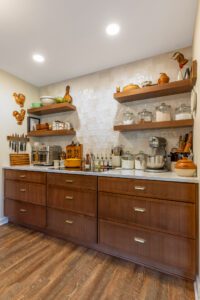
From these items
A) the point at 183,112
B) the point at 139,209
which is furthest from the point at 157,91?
the point at 139,209

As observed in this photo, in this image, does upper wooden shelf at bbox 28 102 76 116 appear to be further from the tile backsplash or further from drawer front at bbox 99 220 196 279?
drawer front at bbox 99 220 196 279

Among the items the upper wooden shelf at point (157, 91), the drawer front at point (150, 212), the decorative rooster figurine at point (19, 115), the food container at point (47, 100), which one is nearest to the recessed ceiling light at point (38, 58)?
the food container at point (47, 100)

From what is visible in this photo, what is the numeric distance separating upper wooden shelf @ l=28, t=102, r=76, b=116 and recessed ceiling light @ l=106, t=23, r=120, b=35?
46.4 inches

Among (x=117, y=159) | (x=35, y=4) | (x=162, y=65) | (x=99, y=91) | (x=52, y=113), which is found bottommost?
(x=117, y=159)

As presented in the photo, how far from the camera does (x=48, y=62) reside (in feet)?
7.73

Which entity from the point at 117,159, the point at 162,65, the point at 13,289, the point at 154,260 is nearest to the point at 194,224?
the point at 154,260

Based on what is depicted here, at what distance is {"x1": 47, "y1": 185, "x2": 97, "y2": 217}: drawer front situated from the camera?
1.86 m

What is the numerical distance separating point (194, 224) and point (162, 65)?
6.11 feet

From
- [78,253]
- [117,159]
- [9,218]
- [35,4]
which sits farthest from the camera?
[9,218]

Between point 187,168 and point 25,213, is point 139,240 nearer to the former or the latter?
point 187,168

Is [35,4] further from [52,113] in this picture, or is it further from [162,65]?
[52,113]

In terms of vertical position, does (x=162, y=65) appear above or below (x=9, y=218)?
above

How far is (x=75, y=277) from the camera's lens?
147cm

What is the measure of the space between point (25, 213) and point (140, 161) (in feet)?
5.75
